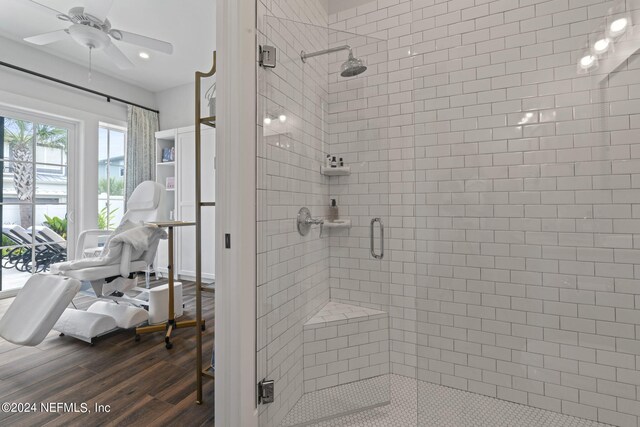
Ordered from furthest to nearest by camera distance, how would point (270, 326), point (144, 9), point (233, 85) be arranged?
point (144, 9)
point (270, 326)
point (233, 85)

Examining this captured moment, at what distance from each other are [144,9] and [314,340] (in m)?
3.38

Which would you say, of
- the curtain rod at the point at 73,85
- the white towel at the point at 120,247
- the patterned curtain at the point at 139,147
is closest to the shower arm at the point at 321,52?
the white towel at the point at 120,247

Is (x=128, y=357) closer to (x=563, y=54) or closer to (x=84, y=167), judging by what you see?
(x=84, y=167)

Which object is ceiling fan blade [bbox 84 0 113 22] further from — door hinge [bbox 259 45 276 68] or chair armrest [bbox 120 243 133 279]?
chair armrest [bbox 120 243 133 279]

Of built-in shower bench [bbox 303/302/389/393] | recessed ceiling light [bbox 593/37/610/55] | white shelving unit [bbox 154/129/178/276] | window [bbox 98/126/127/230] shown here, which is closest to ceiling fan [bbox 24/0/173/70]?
white shelving unit [bbox 154/129/178/276]

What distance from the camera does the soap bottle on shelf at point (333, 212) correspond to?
1.92 m

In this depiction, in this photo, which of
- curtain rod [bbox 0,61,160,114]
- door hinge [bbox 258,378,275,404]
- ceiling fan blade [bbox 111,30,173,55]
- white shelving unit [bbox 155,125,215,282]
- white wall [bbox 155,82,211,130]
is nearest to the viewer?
door hinge [bbox 258,378,275,404]

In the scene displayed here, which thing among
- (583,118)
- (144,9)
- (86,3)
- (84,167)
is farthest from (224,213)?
(84,167)

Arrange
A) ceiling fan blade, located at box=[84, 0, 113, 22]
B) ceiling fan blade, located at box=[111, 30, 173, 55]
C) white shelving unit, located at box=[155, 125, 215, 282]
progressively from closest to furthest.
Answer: ceiling fan blade, located at box=[84, 0, 113, 22] < ceiling fan blade, located at box=[111, 30, 173, 55] < white shelving unit, located at box=[155, 125, 215, 282]

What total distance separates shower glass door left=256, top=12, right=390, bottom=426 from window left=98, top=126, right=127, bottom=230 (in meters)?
3.98

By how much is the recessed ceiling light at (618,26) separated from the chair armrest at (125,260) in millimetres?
3552

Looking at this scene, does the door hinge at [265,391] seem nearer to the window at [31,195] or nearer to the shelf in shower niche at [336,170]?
the shelf in shower niche at [336,170]

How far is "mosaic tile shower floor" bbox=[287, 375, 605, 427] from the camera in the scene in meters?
1.51

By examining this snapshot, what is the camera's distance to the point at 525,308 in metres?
1.65
